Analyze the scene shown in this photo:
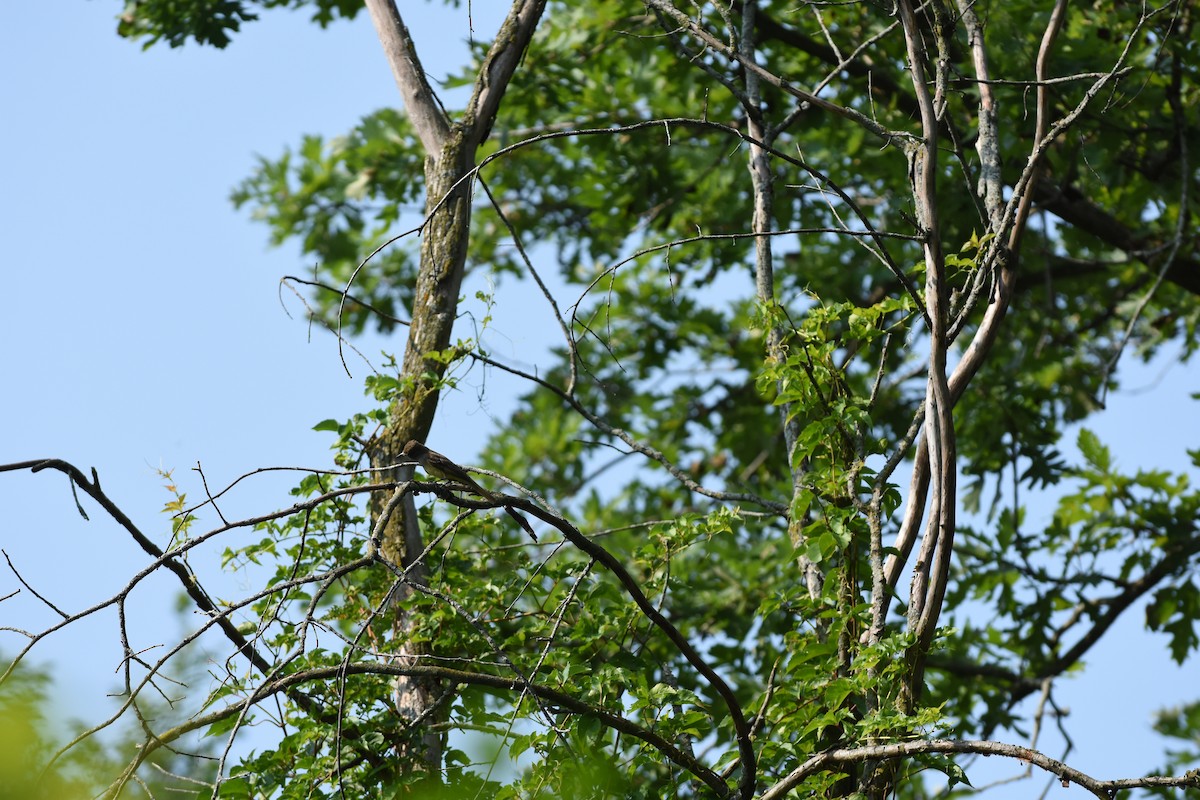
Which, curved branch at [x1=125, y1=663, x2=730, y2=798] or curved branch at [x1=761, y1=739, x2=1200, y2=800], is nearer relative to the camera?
curved branch at [x1=761, y1=739, x2=1200, y2=800]

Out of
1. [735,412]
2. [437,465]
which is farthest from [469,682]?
[735,412]

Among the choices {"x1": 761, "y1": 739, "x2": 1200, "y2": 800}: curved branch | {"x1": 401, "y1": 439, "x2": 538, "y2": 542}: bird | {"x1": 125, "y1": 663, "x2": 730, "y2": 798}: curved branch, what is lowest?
{"x1": 761, "y1": 739, "x2": 1200, "y2": 800}: curved branch

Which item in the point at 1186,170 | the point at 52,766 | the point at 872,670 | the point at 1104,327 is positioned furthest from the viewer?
the point at 1104,327

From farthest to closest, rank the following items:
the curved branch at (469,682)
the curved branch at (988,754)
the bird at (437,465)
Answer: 1. the bird at (437,465)
2. the curved branch at (469,682)
3. the curved branch at (988,754)

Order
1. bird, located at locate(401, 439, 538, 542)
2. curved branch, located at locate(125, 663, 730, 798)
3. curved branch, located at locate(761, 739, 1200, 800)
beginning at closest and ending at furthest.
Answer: curved branch, located at locate(761, 739, 1200, 800) → curved branch, located at locate(125, 663, 730, 798) → bird, located at locate(401, 439, 538, 542)

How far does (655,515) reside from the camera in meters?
7.66

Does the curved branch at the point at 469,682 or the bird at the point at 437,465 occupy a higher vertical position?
the bird at the point at 437,465

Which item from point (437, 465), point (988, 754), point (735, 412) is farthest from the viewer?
point (735, 412)

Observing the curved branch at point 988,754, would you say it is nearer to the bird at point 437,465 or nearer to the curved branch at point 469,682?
the curved branch at point 469,682

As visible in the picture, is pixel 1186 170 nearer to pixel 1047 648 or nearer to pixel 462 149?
pixel 1047 648

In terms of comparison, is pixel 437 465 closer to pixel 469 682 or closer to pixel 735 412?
pixel 469 682

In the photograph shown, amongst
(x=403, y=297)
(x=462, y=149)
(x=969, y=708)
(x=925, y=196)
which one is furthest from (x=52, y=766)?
(x=403, y=297)

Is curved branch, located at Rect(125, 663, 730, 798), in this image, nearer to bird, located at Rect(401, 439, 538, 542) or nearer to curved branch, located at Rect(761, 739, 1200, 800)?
curved branch, located at Rect(761, 739, 1200, 800)

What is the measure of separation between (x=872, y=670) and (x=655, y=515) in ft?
17.4
